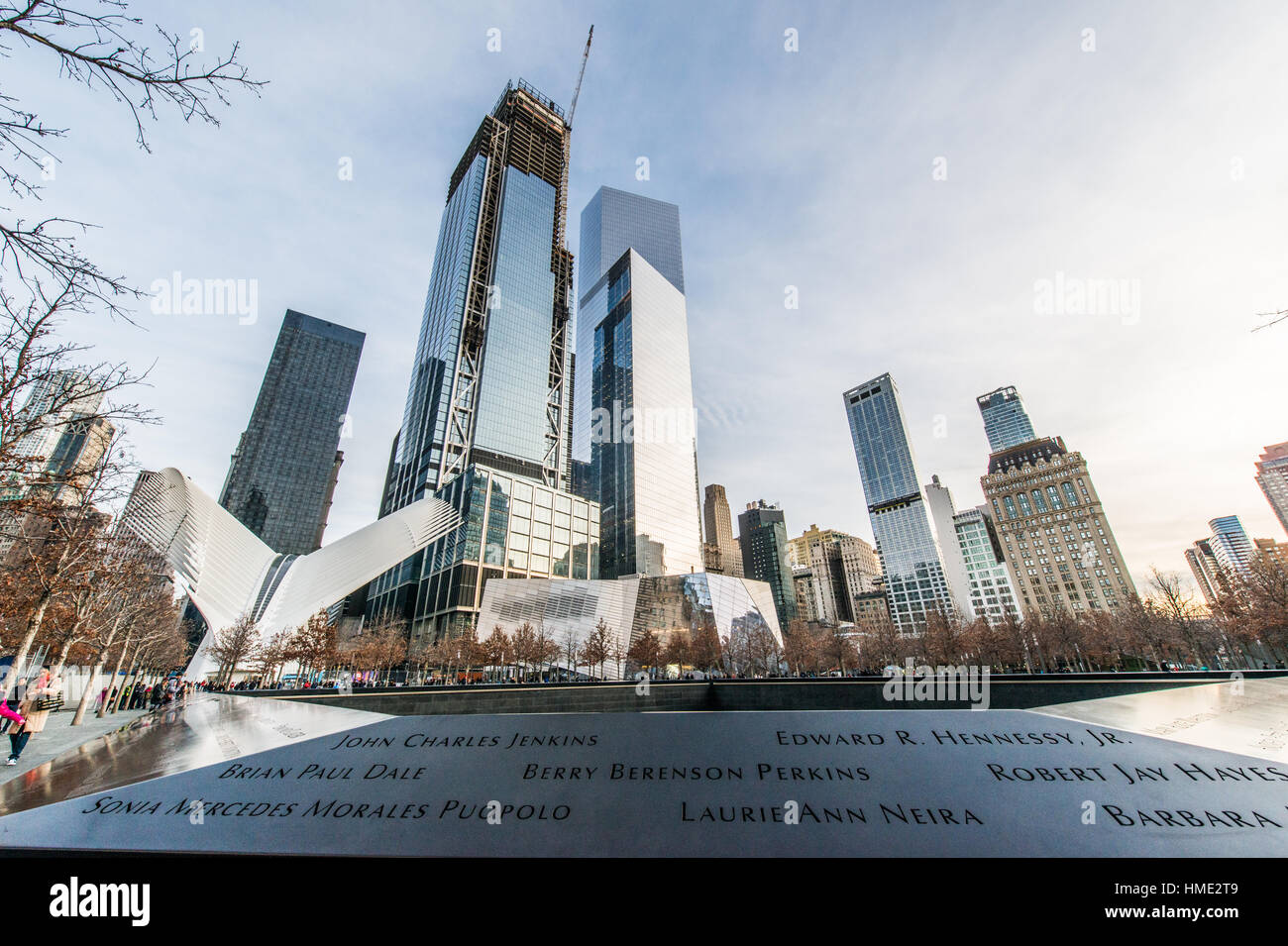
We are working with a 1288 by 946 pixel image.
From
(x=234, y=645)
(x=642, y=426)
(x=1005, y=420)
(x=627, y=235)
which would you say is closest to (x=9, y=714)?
(x=234, y=645)

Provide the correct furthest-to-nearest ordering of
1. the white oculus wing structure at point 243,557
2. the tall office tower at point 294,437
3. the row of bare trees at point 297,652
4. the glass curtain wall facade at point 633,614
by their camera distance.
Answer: the tall office tower at point 294,437 → the glass curtain wall facade at point 633,614 → the row of bare trees at point 297,652 → the white oculus wing structure at point 243,557

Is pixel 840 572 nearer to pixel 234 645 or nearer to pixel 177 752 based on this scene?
pixel 234 645

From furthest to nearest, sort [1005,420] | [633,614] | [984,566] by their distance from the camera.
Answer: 1. [1005,420]
2. [984,566]
3. [633,614]

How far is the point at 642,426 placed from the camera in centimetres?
10444

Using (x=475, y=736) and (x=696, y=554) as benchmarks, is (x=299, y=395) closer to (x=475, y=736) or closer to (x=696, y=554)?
(x=696, y=554)

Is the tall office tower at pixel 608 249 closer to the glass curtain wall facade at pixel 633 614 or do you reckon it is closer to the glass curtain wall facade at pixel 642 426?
the glass curtain wall facade at pixel 642 426

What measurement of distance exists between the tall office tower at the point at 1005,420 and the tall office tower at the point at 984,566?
3518 cm

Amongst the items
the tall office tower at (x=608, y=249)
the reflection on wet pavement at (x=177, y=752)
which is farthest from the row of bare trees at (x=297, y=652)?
the tall office tower at (x=608, y=249)

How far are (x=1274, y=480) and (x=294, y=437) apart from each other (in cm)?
27340

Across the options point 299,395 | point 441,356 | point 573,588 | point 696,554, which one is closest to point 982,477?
point 696,554

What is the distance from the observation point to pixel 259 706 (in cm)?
802

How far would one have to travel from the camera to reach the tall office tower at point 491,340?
280 feet

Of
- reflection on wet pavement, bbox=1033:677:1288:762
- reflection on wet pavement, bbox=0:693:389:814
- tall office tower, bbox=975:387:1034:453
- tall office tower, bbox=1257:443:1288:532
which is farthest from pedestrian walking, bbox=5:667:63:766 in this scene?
tall office tower, bbox=1257:443:1288:532
